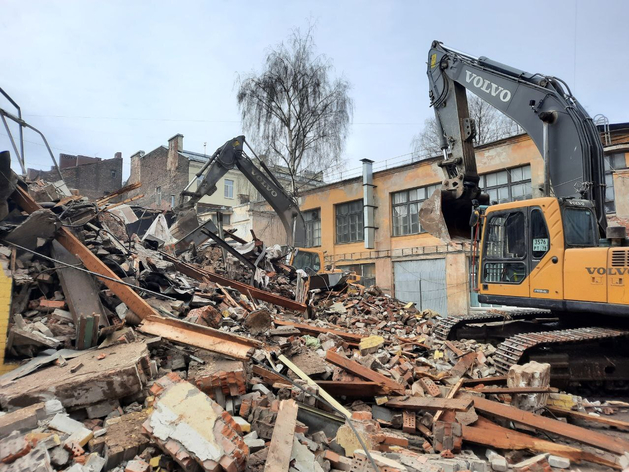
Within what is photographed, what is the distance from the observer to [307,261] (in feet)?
50.2

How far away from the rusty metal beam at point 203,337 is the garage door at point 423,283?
1425 centimetres

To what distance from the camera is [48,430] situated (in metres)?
3.46

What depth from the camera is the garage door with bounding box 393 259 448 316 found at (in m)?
18.0

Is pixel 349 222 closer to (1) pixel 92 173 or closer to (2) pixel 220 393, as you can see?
(2) pixel 220 393

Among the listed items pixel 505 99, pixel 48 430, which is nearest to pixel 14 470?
pixel 48 430

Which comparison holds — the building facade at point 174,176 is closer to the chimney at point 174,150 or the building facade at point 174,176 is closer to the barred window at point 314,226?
the chimney at point 174,150

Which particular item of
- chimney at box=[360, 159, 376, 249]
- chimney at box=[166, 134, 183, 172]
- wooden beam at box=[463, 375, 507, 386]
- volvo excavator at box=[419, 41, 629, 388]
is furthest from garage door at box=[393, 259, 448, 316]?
chimney at box=[166, 134, 183, 172]

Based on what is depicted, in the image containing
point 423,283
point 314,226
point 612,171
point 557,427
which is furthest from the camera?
point 314,226

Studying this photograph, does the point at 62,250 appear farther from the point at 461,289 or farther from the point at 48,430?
the point at 461,289

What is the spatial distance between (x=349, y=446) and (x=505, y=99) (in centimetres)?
643

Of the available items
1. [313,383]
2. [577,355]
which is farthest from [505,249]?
[313,383]

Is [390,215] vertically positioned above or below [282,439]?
above

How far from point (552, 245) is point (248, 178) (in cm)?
978

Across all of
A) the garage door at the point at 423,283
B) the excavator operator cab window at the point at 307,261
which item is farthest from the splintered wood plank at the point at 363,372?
the garage door at the point at 423,283
